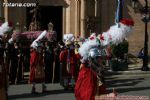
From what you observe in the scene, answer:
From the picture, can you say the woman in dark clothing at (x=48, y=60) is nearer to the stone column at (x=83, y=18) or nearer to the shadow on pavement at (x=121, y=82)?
the shadow on pavement at (x=121, y=82)

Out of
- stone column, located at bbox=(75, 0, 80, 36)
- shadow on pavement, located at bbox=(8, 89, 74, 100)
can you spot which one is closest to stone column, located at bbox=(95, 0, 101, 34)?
stone column, located at bbox=(75, 0, 80, 36)

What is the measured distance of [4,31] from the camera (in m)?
11.7

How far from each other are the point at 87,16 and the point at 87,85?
20.1 m

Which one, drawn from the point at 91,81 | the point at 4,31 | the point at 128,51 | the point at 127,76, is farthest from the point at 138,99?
Answer: the point at 128,51

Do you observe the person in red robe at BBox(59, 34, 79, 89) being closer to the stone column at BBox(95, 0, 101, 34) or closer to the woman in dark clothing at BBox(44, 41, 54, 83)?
the woman in dark clothing at BBox(44, 41, 54, 83)

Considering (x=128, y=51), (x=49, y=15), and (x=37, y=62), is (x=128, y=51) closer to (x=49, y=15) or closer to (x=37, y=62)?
(x=49, y=15)

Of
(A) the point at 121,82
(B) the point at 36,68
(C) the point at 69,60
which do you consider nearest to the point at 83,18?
(A) the point at 121,82

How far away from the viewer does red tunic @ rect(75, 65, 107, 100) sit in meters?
9.47

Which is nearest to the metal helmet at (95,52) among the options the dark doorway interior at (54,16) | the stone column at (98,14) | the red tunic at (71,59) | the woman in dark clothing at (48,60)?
the red tunic at (71,59)

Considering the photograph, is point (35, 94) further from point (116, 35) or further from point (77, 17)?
point (77, 17)

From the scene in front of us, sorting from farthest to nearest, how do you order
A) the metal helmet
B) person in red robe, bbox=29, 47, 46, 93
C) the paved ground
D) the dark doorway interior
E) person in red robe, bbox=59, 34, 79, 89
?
the dark doorway interior, person in red robe, bbox=59, 34, 79, 89, person in red robe, bbox=29, 47, 46, 93, the paved ground, the metal helmet

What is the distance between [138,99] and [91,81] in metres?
1.51

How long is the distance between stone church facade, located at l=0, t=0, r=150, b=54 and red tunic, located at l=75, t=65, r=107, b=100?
19.7 m

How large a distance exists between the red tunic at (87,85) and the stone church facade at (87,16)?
19.7m
